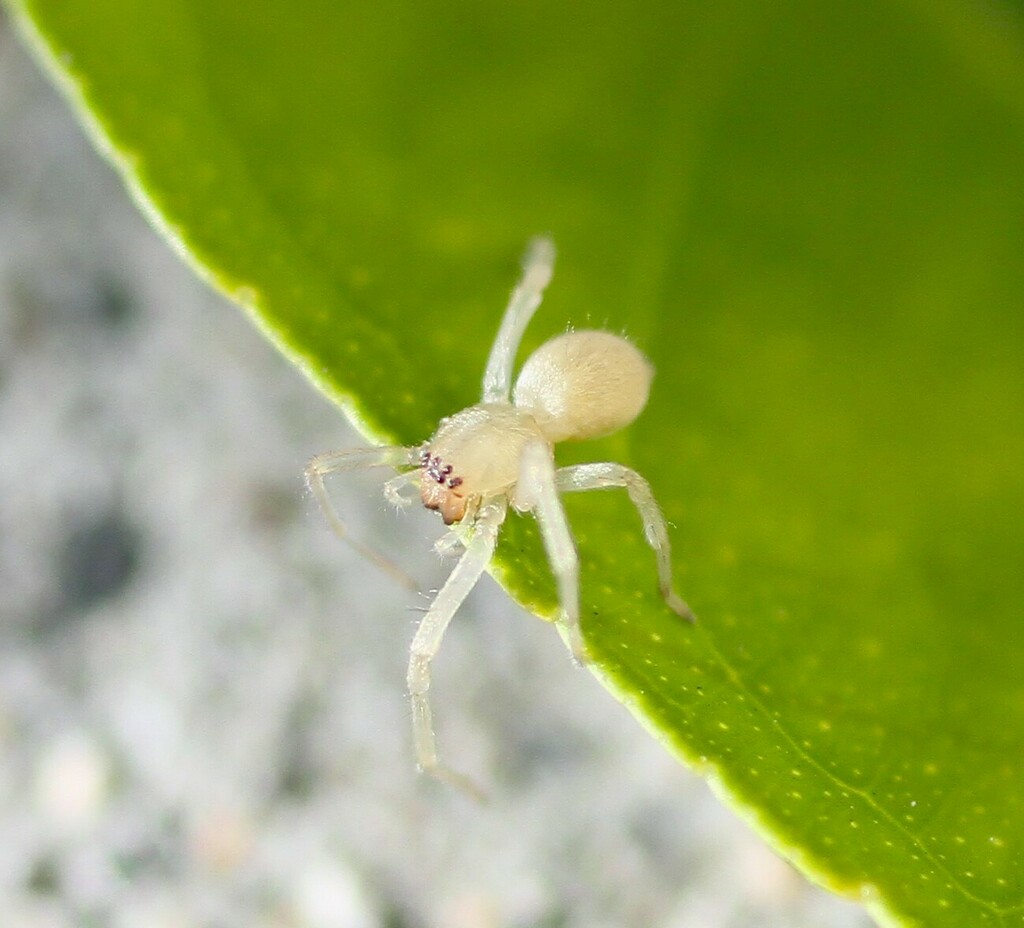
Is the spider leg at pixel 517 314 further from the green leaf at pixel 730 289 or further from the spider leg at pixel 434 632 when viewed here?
the spider leg at pixel 434 632

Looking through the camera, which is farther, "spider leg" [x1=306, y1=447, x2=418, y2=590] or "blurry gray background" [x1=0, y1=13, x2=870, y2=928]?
"blurry gray background" [x1=0, y1=13, x2=870, y2=928]

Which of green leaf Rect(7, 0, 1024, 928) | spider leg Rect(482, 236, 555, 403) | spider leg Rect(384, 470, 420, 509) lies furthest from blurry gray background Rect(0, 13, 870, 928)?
green leaf Rect(7, 0, 1024, 928)

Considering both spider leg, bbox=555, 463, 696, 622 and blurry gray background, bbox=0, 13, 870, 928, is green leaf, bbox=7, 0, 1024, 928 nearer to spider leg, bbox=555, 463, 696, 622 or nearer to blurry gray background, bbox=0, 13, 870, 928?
spider leg, bbox=555, 463, 696, 622

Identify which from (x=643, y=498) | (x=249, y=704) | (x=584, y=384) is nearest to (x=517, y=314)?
(x=584, y=384)

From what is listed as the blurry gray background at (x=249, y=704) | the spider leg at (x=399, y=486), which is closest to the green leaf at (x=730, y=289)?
the spider leg at (x=399, y=486)

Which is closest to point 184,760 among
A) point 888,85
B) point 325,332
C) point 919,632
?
point 325,332

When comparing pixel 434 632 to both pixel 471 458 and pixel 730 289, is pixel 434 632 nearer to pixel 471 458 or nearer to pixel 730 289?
pixel 471 458

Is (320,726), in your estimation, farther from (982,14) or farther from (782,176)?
(982,14)
